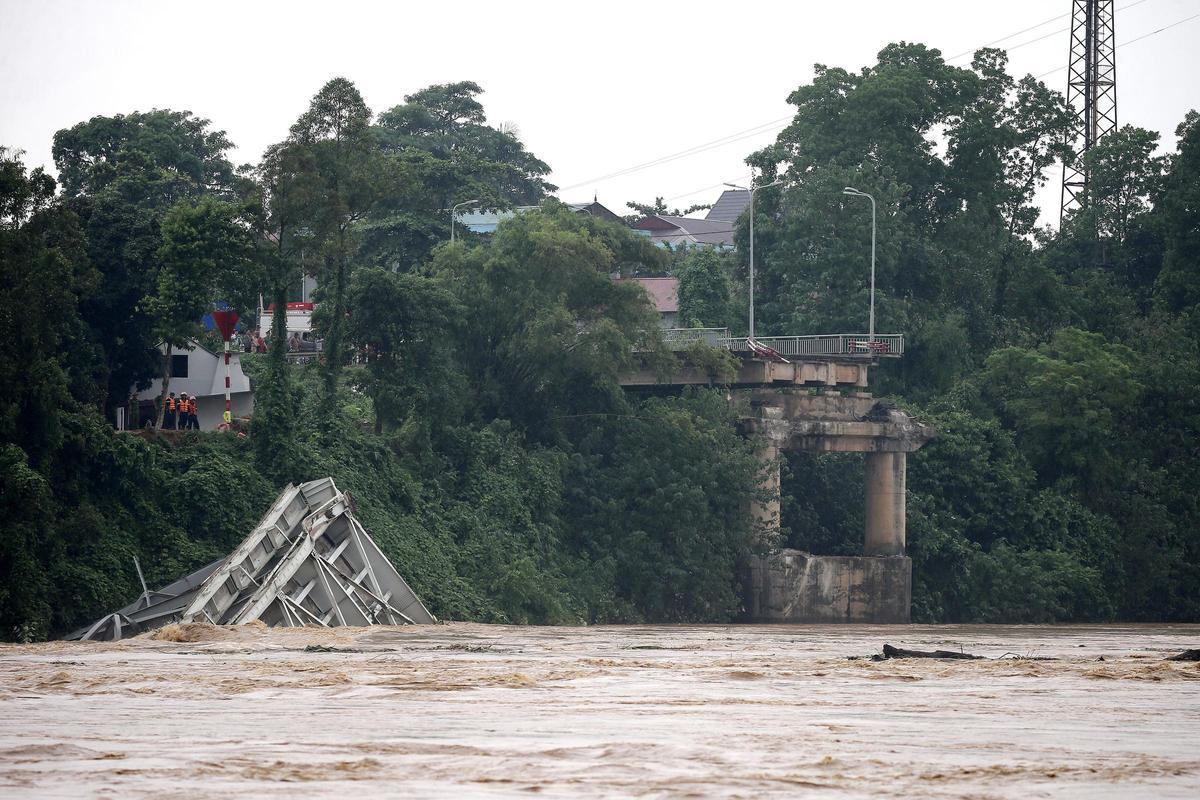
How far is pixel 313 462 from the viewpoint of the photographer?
4953 cm

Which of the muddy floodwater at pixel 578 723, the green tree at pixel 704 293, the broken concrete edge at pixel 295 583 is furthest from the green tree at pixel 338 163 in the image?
the green tree at pixel 704 293

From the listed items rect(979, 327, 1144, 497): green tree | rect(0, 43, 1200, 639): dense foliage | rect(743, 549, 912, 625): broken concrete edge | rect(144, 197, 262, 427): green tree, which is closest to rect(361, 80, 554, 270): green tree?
rect(0, 43, 1200, 639): dense foliage

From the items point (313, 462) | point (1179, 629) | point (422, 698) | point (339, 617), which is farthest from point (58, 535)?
point (1179, 629)

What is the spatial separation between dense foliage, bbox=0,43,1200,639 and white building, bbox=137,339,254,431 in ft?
14.0

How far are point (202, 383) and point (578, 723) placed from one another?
131 ft

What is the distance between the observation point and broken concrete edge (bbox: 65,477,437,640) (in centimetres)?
3869

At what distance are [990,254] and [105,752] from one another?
73.5m

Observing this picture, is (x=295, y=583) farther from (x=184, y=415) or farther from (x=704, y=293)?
(x=704, y=293)

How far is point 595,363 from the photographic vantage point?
58.2m

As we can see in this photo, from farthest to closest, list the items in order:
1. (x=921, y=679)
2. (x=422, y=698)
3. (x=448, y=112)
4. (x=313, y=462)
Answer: (x=448, y=112)
(x=313, y=462)
(x=921, y=679)
(x=422, y=698)

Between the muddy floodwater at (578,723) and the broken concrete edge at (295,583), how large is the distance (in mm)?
5499

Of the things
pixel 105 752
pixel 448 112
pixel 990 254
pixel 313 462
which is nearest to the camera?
pixel 105 752

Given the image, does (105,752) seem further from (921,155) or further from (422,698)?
(921,155)

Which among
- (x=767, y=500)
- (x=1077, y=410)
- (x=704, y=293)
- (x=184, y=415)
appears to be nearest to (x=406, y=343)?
(x=184, y=415)
